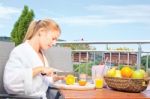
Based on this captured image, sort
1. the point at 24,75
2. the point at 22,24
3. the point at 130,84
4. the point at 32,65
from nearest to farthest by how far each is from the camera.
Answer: the point at 130,84, the point at 24,75, the point at 32,65, the point at 22,24

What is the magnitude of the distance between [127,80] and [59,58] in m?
1.65

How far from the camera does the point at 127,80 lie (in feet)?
7.59

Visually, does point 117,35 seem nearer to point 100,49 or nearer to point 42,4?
point 100,49

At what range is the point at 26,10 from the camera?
45.9ft

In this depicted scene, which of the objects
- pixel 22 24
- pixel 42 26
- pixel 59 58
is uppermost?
pixel 22 24

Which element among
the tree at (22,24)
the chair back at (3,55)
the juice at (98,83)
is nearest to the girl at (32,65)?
the chair back at (3,55)

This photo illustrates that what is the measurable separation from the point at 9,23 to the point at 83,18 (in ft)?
8.88

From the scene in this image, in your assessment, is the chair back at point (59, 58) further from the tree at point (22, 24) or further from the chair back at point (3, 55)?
the tree at point (22, 24)

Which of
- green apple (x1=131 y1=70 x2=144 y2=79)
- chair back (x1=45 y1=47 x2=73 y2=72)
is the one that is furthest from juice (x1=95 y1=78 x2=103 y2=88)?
chair back (x1=45 y1=47 x2=73 y2=72)

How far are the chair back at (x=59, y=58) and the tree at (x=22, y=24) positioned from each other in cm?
979

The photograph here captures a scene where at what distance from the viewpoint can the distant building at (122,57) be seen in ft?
20.3

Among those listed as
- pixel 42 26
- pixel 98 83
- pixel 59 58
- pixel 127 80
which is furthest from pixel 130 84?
pixel 59 58

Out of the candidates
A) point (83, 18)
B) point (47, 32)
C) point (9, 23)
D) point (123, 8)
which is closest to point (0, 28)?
point (9, 23)

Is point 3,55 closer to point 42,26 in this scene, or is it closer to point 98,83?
point 42,26
